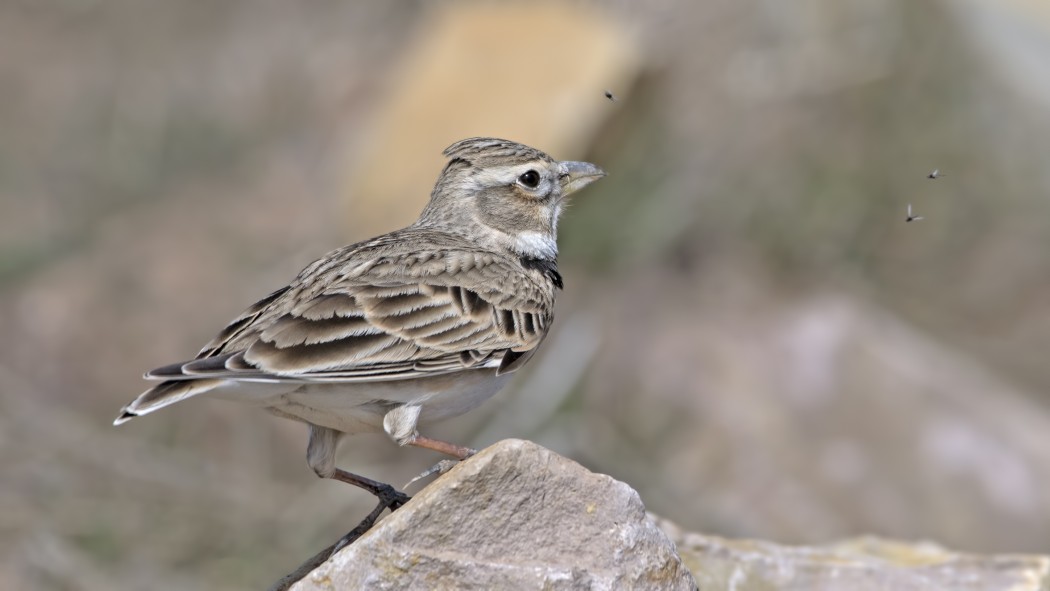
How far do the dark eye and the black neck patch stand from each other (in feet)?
1.14

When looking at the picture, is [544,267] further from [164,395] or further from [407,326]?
[164,395]

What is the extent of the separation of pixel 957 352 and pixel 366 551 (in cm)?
854

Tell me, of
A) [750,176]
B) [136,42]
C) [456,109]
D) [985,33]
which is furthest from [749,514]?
[136,42]

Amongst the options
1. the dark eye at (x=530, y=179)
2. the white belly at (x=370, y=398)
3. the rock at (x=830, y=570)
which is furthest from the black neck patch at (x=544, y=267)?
the rock at (x=830, y=570)

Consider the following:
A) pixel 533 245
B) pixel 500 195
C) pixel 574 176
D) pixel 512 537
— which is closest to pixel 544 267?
pixel 533 245

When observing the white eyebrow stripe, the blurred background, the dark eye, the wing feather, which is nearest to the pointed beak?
the dark eye

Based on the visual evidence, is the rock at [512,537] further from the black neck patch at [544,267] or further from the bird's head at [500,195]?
the bird's head at [500,195]

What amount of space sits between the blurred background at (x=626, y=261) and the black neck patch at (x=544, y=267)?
3387mm

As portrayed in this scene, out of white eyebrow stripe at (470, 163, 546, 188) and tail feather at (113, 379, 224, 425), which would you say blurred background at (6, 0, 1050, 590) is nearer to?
white eyebrow stripe at (470, 163, 546, 188)

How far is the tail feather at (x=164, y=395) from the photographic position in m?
4.99

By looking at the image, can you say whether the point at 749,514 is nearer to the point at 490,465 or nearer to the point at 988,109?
the point at 988,109

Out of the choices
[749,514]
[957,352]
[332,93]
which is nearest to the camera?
[749,514]

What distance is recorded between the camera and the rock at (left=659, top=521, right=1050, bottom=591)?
247 inches

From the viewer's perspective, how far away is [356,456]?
1066 centimetres
